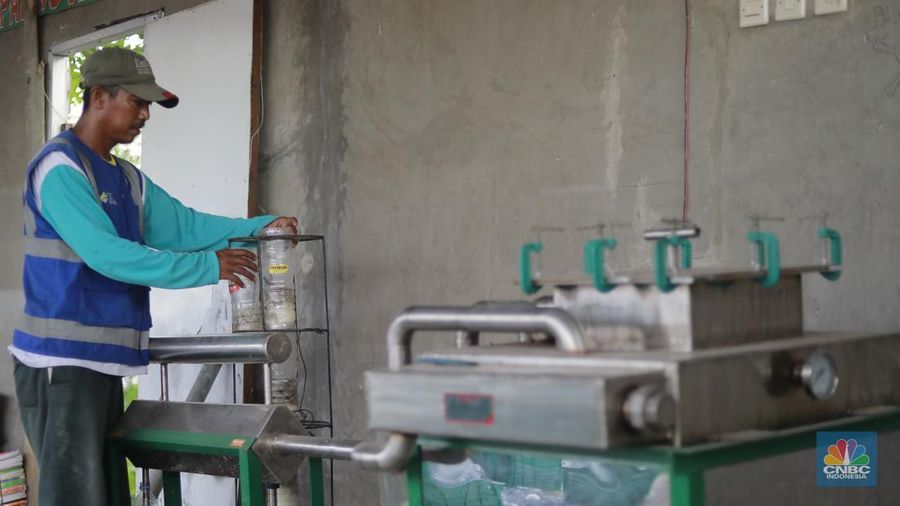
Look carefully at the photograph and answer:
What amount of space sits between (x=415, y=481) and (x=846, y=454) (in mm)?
900

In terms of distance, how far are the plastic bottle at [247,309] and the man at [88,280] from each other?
2.55 feet

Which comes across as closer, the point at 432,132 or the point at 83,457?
the point at 83,457

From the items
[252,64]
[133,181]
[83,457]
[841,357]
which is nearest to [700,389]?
[841,357]

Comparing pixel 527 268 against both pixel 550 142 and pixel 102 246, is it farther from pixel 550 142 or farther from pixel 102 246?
pixel 550 142

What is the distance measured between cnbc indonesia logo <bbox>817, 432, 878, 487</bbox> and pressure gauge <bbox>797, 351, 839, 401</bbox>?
0.77 feet

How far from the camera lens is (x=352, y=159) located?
412 centimetres

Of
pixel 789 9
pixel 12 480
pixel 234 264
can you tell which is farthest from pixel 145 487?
pixel 12 480

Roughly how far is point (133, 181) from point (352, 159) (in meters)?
1.01

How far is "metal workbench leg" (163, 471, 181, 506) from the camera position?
3234 millimetres

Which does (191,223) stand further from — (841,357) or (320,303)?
(841,357)

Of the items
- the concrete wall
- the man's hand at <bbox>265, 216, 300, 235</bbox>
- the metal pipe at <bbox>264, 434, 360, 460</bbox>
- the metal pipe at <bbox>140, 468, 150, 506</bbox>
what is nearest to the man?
the metal pipe at <bbox>140, 468, 150, 506</bbox>

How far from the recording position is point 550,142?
350 cm

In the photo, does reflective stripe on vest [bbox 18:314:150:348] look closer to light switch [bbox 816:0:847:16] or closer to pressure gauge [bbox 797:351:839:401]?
pressure gauge [bbox 797:351:839:401]

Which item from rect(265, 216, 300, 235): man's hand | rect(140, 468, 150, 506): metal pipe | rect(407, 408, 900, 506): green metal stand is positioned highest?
rect(265, 216, 300, 235): man's hand
